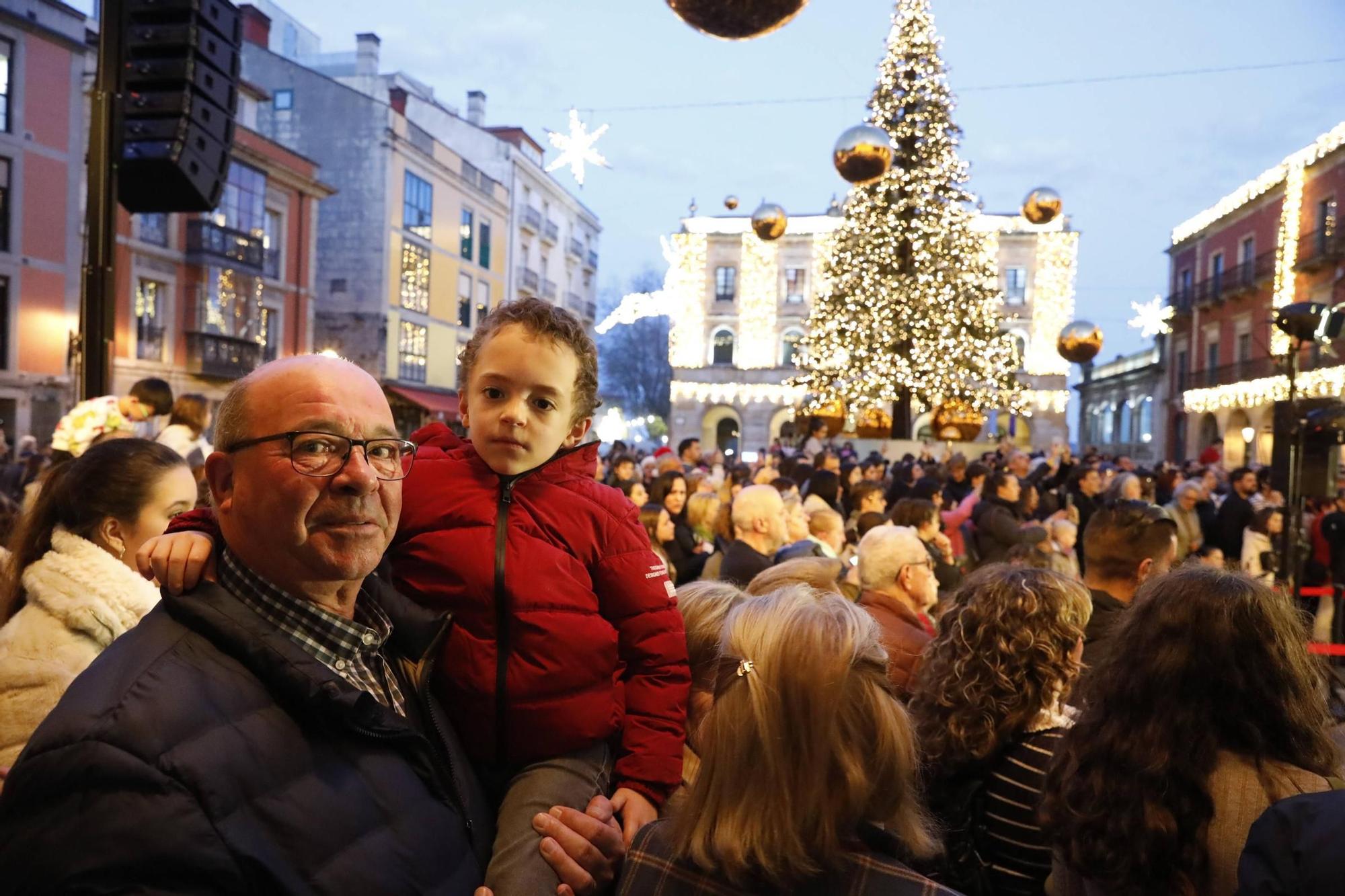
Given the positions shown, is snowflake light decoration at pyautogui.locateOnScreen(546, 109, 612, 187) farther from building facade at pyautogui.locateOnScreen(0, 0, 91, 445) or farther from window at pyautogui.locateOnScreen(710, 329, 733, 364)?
window at pyautogui.locateOnScreen(710, 329, 733, 364)

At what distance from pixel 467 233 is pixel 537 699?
35.5 metres

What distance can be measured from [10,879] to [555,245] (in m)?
45.1

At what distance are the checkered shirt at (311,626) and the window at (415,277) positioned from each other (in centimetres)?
3152

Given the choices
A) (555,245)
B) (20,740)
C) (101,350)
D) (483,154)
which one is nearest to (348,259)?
(483,154)

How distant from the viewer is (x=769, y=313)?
46344 millimetres

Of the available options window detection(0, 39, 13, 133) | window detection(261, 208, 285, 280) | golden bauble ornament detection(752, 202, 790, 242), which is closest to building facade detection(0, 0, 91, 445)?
window detection(0, 39, 13, 133)

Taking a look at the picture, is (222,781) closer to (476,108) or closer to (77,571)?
(77,571)

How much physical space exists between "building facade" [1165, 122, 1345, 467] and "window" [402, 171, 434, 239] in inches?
1016

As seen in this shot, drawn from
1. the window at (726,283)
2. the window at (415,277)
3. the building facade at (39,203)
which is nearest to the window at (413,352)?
the window at (415,277)

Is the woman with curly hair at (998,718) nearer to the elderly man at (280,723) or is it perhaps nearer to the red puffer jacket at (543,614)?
the red puffer jacket at (543,614)

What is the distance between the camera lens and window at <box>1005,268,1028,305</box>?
46.2 m

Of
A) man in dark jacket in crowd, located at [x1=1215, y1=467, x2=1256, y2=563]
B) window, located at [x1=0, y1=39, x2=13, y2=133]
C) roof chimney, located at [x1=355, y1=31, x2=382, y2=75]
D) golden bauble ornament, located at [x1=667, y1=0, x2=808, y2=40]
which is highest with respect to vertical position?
roof chimney, located at [x1=355, y1=31, x2=382, y2=75]

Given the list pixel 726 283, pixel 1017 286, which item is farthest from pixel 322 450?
pixel 1017 286

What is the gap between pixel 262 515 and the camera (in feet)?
5.30
